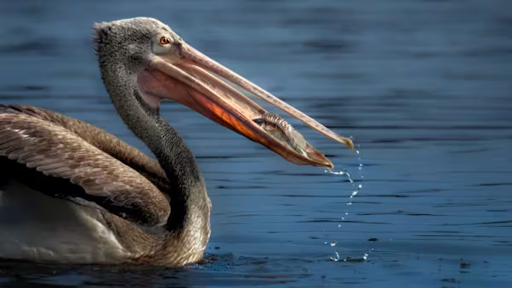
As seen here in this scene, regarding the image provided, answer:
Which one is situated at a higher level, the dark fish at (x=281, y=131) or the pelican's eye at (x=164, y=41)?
the pelican's eye at (x=164, y=41)

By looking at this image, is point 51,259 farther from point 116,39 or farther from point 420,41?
point 420,41

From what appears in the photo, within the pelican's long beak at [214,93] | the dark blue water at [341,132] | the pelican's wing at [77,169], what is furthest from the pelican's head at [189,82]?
the dark blue water at [341,132]

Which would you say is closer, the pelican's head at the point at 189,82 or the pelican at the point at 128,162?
the pelican at the point at 128,162

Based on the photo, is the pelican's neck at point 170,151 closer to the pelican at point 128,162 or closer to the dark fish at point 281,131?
the pelican at point 128,162

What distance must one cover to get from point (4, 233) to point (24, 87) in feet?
22.3

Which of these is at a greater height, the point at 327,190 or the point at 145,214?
the point at 327,190

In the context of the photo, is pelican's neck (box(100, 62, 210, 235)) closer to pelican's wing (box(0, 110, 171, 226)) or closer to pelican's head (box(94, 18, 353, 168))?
pelican's head (box(94, 18, 353, 168))

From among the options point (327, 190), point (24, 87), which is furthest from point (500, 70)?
point (327, 190)

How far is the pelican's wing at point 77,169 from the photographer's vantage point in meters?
6.25

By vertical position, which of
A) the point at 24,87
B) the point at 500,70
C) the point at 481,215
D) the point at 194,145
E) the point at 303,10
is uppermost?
the point at 303,10

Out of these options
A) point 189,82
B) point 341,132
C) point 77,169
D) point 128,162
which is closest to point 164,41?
point 189,82

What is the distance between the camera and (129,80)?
6.92 meters

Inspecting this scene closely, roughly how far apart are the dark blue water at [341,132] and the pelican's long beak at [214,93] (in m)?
0.69

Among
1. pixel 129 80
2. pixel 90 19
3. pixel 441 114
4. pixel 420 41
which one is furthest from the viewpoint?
pixel 90 19
